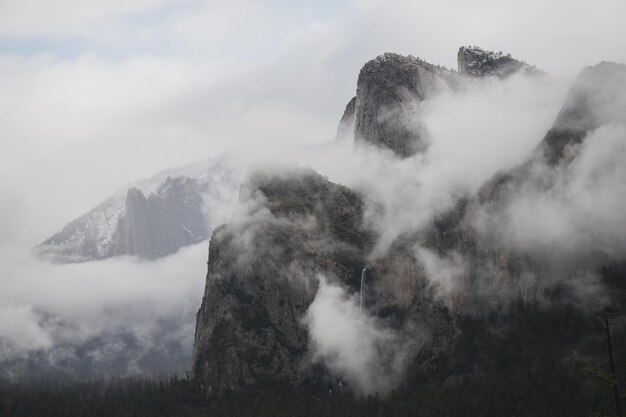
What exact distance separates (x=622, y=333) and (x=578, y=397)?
22602mm

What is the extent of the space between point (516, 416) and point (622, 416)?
A: 132007mm

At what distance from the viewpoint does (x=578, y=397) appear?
18825cm

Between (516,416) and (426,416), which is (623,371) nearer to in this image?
(516,416)

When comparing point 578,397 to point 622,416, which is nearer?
point 622,416

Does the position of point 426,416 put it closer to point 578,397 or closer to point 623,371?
point 578,397

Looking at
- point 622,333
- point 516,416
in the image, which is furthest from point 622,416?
point 622,333

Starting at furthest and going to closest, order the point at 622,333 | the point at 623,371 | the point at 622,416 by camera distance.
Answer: the point at 622,333 → the point at 623,371 → the point at 622,416

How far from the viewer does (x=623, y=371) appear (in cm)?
18075

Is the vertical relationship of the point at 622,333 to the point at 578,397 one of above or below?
above

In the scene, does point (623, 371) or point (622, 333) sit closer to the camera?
point (623, 371)

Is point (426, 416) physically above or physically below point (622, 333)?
below

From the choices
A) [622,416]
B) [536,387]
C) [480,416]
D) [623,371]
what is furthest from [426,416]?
[622,416]

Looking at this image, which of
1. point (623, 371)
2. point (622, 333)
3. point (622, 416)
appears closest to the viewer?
point (622, 416)

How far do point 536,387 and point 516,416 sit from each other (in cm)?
1764
